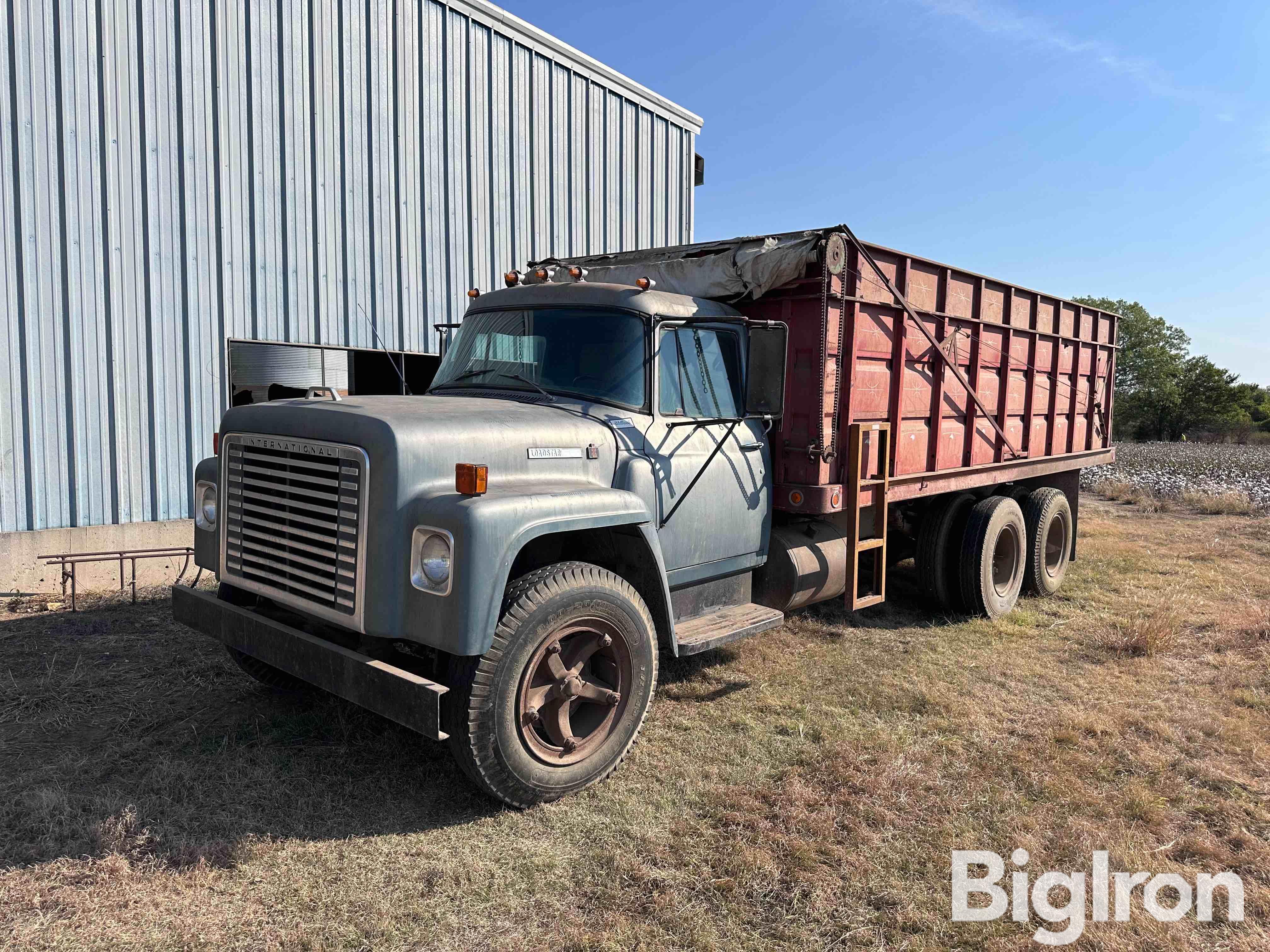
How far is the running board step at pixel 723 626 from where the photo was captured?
4.46 m

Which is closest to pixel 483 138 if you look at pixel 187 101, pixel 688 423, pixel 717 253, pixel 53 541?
pixel 187 101

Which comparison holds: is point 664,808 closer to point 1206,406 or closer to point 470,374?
point 470,374

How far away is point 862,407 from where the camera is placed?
5.72 m

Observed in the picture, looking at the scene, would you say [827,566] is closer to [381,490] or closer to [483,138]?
[381,490]

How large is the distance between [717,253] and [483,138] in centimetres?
560

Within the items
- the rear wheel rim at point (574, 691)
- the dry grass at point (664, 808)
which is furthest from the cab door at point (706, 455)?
the dry grass at point (664, 808)

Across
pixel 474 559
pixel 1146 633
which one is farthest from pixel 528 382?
pixel 1146 633

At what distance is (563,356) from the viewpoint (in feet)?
15.4

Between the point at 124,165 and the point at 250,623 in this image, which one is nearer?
the point at 250,623

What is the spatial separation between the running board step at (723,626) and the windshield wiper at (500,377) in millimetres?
1441

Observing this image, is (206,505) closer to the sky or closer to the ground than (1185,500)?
closer to the sky

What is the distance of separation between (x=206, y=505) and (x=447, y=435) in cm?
174

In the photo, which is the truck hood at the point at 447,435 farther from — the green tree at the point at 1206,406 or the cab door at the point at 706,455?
the green tree at the point at 1206,406

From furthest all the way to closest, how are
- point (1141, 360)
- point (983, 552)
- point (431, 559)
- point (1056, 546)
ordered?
1. point (1141, 360)
2. point (1056, 546)
3. point (983, 552)
4. point (431, 559)
